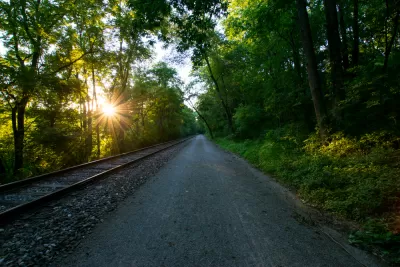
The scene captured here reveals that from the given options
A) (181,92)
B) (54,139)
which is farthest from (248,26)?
(181,92)

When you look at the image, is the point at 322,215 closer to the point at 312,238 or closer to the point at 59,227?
the point at 312,238

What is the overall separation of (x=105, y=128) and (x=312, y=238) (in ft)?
71.7

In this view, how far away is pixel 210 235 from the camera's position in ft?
10.4

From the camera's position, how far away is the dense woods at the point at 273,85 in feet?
15.6

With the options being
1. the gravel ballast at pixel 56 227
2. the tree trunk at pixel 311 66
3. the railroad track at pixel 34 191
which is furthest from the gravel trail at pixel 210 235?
the tree trunk at pixel 311 66

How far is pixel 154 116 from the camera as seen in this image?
3522 cm

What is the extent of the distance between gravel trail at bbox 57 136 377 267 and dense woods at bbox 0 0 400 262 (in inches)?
31.7

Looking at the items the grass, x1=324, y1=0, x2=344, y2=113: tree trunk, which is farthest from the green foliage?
x1=324, y1=0, x2=344, y2=113: tree trunk

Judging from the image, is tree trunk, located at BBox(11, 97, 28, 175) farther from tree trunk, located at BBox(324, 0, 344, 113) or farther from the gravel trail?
tree trunk, located at BBox(324, 0, 344, 113)

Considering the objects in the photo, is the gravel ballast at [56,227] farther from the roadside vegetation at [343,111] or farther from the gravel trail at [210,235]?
the roadside vegetation at [343,111]

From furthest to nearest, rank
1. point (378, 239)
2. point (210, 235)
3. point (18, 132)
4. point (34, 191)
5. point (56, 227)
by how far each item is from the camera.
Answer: point (18, 132) → point (34, 191) → point (56, 227) → point (210, 235) → point (378, 239)

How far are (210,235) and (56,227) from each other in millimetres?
2785

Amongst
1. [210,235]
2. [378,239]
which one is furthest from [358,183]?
[210,235]

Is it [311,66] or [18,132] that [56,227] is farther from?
[18,132]
